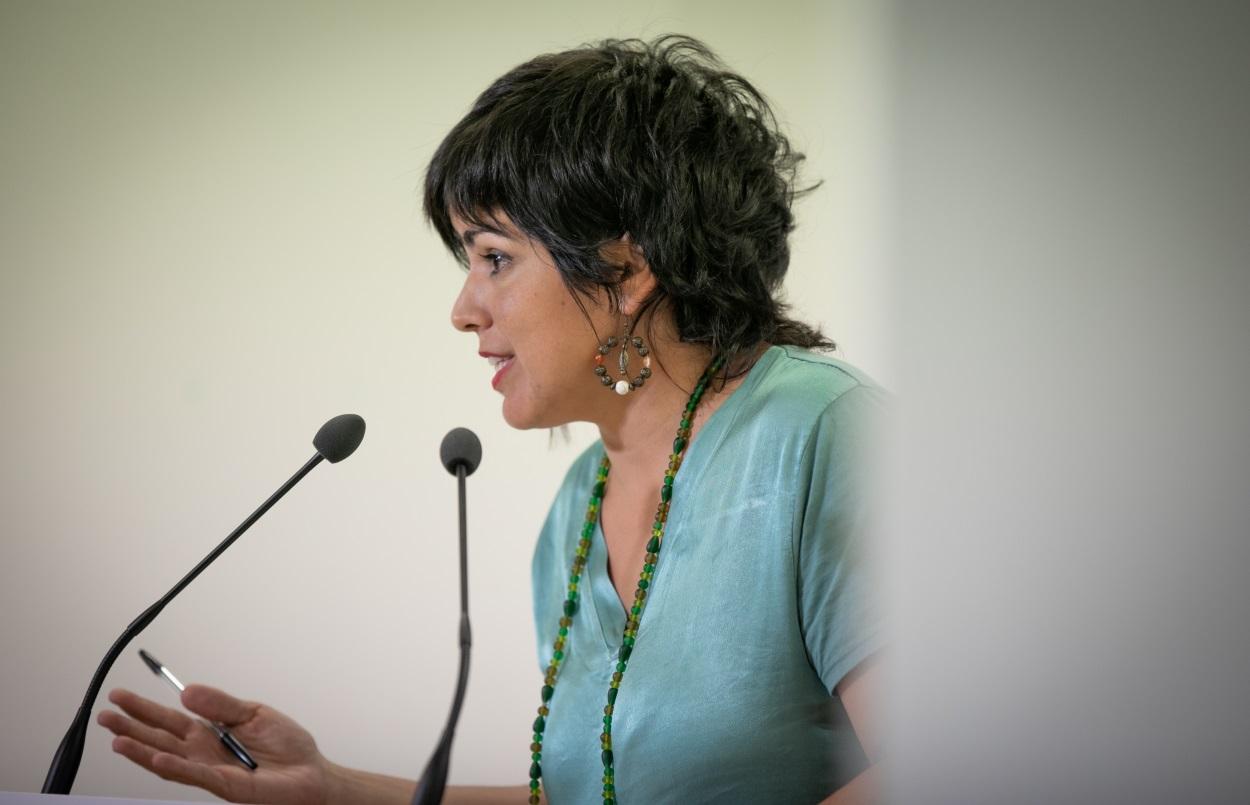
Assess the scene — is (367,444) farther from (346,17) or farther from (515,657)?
(346,17)

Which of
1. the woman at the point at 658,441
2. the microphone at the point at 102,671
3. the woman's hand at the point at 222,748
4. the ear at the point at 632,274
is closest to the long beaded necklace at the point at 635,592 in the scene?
the woman at the point at 658,441

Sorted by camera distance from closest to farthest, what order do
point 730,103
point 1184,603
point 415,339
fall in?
point 1184,603
point 730,103
point 415,339

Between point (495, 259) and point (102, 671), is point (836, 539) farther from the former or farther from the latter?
point (102, 671)

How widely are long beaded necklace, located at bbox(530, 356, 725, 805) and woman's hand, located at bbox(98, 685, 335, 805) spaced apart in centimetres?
22

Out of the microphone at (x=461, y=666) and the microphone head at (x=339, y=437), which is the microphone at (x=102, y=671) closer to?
the microphone head at (x=339, y=437)

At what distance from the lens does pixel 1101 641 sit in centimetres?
40

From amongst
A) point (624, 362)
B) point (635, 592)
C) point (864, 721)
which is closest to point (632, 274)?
point (624, 362)

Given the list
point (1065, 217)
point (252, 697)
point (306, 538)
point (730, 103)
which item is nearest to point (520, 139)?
point (730, 103)

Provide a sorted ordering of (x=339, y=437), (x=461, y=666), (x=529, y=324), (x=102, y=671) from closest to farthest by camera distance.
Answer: (x=461, y=666), (x=102, y=671), (x=339, y=437), (x=529, y=324)

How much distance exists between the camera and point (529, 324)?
1.15m

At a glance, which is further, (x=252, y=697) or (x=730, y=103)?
(x=252, y=697)

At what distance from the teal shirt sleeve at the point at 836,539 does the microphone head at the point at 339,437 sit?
41 cm

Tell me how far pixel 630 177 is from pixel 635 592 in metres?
0.43

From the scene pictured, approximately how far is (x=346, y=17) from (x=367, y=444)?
0.73 m
